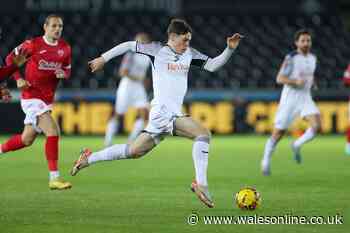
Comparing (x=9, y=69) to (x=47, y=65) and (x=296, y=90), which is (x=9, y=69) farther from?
(x=296, y=90)

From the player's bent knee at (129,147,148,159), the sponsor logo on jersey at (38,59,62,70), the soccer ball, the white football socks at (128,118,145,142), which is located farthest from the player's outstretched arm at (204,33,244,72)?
the white football socks at (128,118,145,142)

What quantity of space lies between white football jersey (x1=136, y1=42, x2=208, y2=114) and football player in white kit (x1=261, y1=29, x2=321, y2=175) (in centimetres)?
401

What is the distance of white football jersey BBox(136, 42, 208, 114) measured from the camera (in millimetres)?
10328

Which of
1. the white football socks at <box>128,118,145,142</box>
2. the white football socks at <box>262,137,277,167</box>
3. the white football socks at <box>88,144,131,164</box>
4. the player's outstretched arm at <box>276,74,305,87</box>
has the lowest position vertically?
the white football socks at <box>128,118,145,142</box>

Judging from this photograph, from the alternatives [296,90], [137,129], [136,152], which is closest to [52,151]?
[136,152]

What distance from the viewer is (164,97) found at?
10.3 m

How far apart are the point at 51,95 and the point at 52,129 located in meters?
0.45

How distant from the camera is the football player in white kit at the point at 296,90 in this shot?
14445 mm

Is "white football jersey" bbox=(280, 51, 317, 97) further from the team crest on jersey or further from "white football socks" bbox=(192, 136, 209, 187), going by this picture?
"white football socks" bbox=(192, 136, 209, 187)

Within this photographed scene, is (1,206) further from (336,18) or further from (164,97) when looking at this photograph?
(336,18)

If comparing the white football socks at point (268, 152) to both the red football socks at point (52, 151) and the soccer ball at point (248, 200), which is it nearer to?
the red football socks at point (52, 151)

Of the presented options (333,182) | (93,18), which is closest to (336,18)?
(93,18)

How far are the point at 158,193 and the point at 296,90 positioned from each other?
461 centimetres

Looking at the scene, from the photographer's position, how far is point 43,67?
11.9 meters
